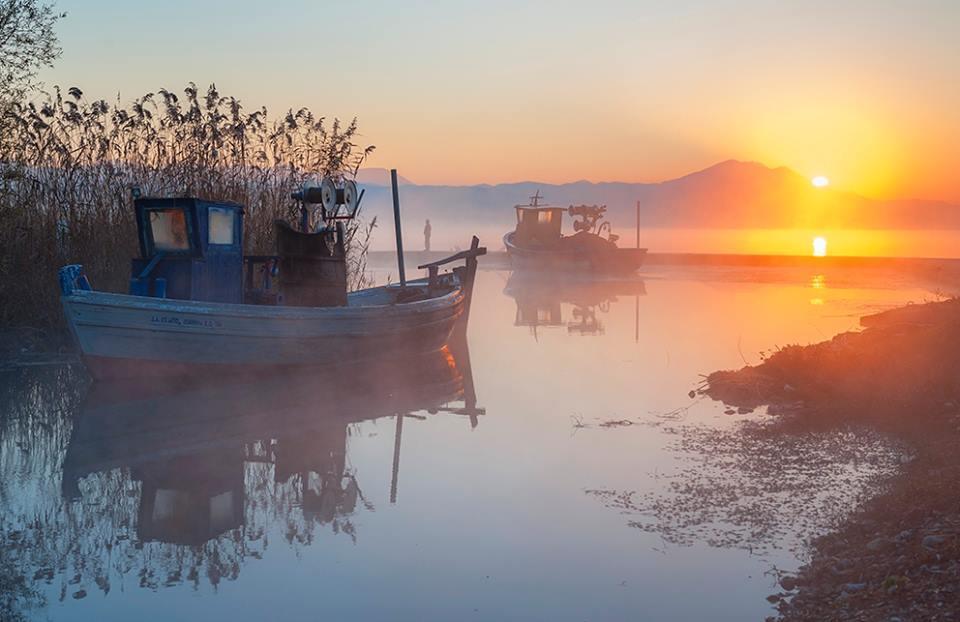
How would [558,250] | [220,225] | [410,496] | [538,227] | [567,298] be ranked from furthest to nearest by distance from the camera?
[538,227] → [558,250] → [567,298] → [220,225] → [410,496]

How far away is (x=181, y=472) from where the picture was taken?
29.7 feet

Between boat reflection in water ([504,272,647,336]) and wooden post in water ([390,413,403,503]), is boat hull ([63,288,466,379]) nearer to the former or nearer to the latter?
wooden post in water ([390,413,403,503])

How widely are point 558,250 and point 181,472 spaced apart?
32614 mm

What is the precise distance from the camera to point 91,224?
16.5 metres

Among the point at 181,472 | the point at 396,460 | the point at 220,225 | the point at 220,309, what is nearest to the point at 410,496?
the point at 396,460

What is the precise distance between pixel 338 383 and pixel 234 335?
1.84 metres

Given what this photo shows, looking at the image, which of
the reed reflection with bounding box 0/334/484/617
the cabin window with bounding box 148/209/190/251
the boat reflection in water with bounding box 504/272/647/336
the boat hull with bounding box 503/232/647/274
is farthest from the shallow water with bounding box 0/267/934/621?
the boat hull with bounding box 503/232/647/274

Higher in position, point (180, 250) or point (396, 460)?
point (180, 250)

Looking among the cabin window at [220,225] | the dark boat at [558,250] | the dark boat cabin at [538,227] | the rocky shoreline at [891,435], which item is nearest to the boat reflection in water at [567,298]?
the dark boat at [558,250]

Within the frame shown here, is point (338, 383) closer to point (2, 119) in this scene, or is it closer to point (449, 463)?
point (449, 463)

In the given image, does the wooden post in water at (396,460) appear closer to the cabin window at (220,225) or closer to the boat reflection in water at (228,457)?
the boat reflection in water at (228,457)

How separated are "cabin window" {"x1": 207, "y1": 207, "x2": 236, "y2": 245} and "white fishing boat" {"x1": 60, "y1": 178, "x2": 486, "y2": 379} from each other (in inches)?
0.6

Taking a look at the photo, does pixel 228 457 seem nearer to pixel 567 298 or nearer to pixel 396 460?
pixel 396 460

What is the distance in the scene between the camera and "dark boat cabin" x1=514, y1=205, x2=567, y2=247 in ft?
136
